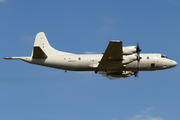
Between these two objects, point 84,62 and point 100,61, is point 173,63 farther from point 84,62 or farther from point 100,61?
point 84,62

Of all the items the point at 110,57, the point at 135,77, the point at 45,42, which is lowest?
the point at 135,77

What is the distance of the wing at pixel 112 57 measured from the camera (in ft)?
99.4

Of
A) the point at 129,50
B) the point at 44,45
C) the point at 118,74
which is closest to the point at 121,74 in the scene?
the point at 118,74

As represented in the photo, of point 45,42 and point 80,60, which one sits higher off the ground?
point 45,42

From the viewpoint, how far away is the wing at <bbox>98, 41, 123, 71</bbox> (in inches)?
1193

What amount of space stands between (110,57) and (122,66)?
2891mm

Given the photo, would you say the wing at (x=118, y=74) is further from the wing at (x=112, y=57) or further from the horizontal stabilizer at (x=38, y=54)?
the horizontal stabilizer at (x=38, y=54)

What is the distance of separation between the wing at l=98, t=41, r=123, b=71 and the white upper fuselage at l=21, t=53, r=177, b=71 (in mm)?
1307

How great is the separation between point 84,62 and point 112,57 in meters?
4.22

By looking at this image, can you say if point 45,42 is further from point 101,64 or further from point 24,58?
point 101,64

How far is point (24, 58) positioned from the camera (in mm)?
34750

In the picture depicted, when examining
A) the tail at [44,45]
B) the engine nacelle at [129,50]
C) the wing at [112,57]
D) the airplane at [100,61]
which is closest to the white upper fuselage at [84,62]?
the airplane at [100,61]

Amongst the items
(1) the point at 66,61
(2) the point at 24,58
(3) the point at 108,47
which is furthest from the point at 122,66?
(2) the point at 24,58

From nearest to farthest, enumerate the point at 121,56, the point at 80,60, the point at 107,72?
the point at 121,56 → the point at 80,60 → the point at 107,72
